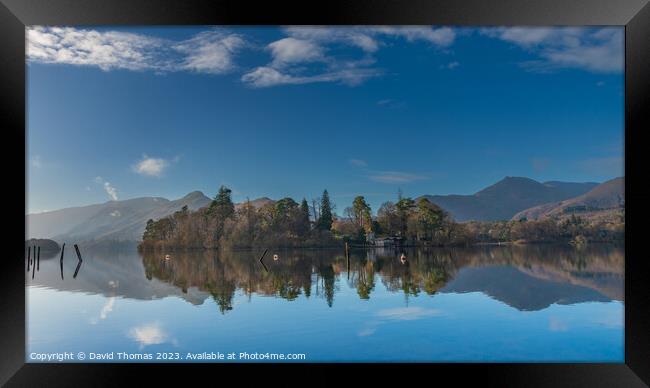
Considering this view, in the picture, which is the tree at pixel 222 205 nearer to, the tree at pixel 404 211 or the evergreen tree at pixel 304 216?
the evergreen tree at pixel 304 216

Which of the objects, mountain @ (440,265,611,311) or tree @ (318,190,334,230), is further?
tree @ (318,190,334,230)

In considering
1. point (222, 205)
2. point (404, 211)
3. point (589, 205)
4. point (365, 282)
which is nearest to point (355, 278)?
point (365, 282)

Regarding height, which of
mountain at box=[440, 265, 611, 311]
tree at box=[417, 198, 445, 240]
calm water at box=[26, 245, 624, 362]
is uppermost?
tree at box=[417, 198, 445, 240]

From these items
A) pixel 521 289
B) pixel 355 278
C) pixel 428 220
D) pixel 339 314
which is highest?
pixel 428 220

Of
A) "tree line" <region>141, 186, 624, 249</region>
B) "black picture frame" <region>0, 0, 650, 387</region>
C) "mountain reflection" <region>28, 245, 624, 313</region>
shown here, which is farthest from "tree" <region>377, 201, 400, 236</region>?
"black picture frame" <region>0, 0, 650, 387</region>

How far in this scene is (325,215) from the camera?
38.0m

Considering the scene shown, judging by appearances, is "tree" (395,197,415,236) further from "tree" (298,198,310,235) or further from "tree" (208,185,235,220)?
"tree" (208,185,235,220)

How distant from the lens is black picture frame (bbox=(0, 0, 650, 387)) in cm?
432

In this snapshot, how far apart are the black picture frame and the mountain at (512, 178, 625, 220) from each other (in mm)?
43576

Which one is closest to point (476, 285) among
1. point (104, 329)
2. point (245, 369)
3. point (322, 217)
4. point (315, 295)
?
point (315, 295)

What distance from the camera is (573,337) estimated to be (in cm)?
876

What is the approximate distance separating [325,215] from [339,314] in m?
27.5

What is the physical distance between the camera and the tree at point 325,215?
3756cm

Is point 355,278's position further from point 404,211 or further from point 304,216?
point 404,211
